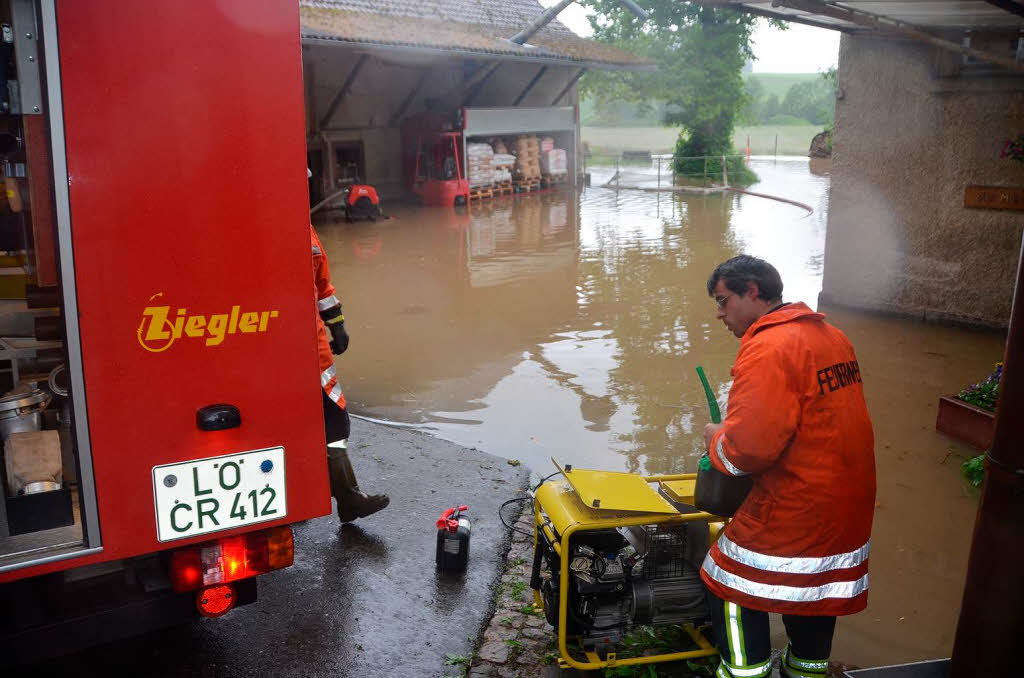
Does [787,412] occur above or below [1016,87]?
below

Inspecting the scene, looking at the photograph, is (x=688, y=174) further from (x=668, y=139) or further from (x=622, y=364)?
(x=668, y=139)

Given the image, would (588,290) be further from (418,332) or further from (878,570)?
(878,570)

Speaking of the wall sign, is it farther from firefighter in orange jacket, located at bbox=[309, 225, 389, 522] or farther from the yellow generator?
firefighter in orange jacket, located at bbox=[309, 225, 389, 522]

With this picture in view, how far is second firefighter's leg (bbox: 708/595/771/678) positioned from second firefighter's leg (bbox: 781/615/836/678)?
117 mm

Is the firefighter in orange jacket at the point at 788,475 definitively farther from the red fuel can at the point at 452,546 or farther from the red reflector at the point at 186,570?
the red reflector at the point at 186,570

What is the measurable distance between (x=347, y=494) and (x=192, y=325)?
230 cm

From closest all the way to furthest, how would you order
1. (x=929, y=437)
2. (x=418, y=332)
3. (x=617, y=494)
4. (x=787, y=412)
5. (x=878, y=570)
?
(x=787, y=412), (x=617, y=494), (x=878, y=570), (x=929, y=437), (x=418, y=332)

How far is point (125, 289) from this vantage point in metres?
2.48

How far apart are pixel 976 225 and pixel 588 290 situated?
15.5 feet

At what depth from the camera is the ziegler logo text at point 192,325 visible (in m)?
2.55

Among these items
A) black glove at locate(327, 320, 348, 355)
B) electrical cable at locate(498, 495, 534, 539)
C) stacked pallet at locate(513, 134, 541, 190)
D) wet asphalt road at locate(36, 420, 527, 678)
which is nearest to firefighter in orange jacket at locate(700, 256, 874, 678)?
wet asphalt road at locate(36, 420, 527, 678)

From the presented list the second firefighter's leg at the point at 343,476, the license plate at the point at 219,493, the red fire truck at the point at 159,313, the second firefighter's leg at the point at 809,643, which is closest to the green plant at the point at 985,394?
the second firefighter's leg at the point at 809,643

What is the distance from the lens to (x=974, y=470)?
5547 millimetres

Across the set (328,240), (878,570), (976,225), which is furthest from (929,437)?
(328,240)
